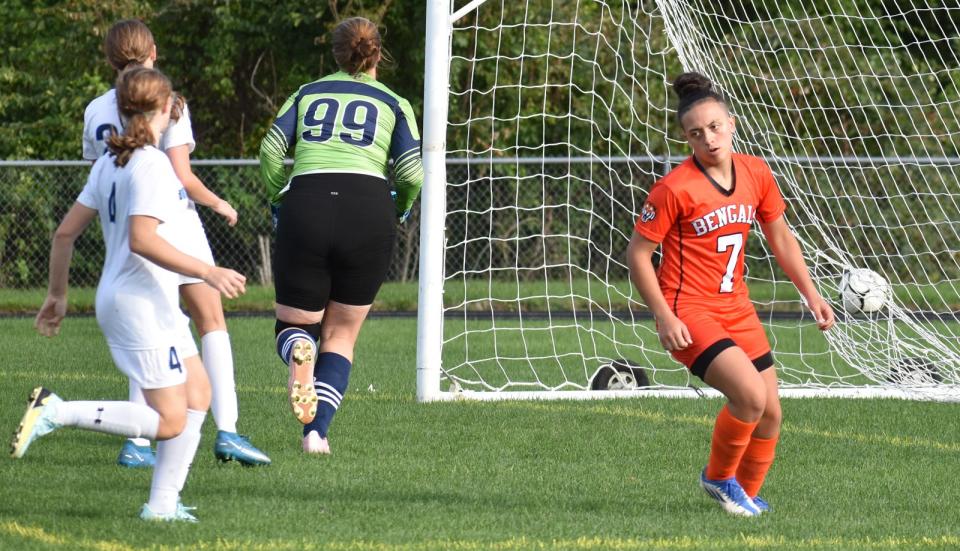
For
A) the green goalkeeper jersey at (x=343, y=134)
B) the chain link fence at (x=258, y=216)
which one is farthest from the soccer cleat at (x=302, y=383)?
the chain link fence at (x=258, y=216)

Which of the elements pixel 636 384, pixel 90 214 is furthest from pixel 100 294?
pixel 636 384

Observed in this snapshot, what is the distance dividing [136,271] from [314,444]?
199 centimetres

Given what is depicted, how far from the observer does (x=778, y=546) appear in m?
4.45

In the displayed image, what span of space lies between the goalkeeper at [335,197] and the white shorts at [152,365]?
1567 millimetres

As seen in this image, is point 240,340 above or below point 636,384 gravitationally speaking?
above

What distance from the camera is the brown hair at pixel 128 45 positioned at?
5504 millimetres

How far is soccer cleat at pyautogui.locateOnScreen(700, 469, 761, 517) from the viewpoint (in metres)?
5.00

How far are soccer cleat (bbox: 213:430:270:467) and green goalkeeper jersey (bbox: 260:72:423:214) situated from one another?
1.14 metres

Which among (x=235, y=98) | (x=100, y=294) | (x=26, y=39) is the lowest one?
(x=100, y=294)

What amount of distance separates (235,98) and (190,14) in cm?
153

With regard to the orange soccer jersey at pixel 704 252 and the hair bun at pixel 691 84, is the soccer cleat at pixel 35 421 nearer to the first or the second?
the orange soccer jersey at pixel 704 252

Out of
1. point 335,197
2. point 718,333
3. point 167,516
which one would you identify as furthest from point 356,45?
point 167,516

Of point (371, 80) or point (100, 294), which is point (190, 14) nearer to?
point (371, 80)

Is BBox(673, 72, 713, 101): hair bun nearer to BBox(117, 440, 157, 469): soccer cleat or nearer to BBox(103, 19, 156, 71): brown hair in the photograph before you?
BBox(103, 19, 156, 71): brown hair
